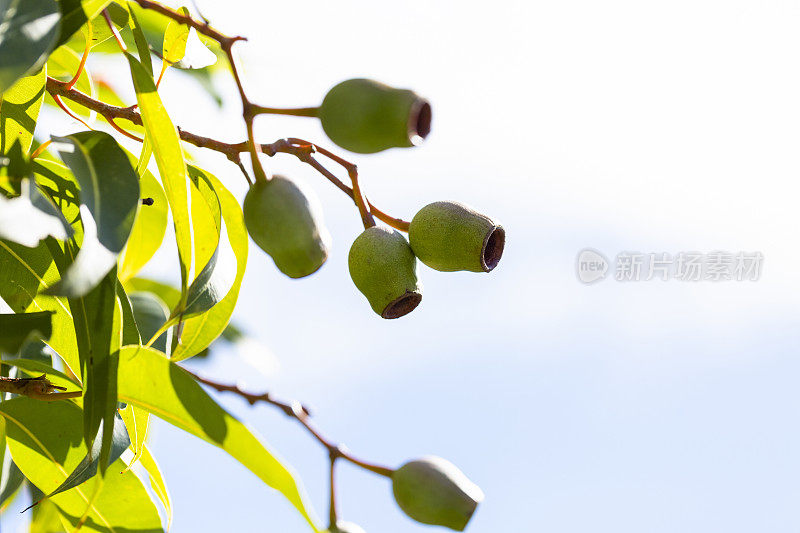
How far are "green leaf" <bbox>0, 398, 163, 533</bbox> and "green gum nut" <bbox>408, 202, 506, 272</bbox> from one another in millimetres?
461

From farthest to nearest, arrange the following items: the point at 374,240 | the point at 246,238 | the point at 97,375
Answer: the point at 246,238 < the point at 374,240 < the point at 97,375

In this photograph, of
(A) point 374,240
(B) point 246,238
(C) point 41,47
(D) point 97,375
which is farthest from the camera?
(B) point 246,238

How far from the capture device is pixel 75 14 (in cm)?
80

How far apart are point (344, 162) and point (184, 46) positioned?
0.31m

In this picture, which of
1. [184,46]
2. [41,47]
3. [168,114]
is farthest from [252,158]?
[184,46]

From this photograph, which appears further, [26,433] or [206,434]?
[26,433]

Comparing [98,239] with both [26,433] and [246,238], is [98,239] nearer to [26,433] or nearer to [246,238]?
[246,238]

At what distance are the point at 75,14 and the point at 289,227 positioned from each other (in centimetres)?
28

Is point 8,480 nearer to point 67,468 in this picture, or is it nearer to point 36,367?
point 67,468

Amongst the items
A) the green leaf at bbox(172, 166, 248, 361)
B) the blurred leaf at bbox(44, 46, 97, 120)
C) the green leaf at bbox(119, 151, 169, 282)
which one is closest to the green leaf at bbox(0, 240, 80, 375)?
the green leaf at bbox(172, 166, 248, 361)

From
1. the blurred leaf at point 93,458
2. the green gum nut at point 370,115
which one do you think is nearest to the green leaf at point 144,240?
the blurred leaf at point 93,458

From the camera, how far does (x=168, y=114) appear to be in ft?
2.85

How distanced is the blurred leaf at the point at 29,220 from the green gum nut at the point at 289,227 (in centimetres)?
17

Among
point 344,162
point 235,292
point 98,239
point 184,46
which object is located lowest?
point 98,239
